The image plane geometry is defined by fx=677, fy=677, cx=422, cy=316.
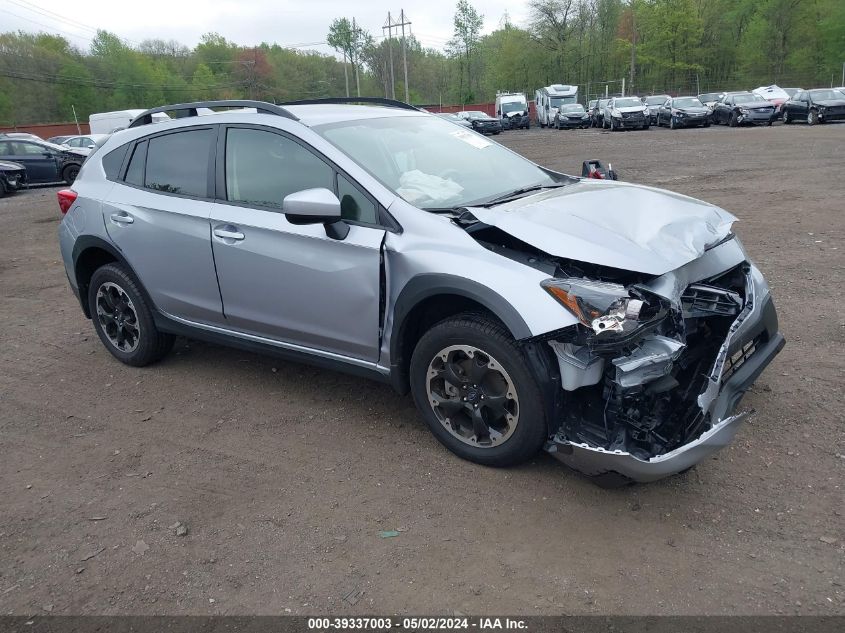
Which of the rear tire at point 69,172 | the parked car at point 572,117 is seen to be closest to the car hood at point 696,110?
the parked car at point 572,117

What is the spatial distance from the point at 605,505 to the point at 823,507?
933mm

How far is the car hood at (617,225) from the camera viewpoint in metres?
3.06

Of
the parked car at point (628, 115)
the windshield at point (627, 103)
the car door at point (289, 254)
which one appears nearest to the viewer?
the car door at point (289, 254)

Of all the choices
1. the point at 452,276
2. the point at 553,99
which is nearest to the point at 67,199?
the point at 452,276

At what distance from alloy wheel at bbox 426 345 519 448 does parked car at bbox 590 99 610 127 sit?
127ft

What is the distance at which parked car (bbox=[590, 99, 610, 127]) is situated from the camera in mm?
39275

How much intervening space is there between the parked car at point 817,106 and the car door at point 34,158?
2869cm

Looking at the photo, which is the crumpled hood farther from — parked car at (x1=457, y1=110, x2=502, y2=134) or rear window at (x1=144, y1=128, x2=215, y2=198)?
rear window at (x1=144, y1=128, x2=215, y2=198)

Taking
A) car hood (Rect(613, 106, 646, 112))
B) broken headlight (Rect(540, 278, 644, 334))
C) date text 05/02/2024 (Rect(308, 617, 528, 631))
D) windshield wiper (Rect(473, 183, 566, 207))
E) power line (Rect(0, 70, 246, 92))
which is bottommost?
date text 05/02/2024 (Rect(308, 617, 528, 631))

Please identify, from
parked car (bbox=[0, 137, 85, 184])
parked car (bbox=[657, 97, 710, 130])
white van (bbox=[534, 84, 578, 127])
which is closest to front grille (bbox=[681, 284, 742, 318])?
parked car (bbox=[0, 137, 85, 184])

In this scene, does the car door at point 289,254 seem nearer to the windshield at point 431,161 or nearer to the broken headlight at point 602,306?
the windshield at point 431,161

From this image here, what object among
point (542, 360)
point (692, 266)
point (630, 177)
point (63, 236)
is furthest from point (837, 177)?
point (63, 236)

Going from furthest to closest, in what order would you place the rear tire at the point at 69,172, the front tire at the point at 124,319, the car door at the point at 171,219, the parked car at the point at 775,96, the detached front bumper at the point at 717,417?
the parked car at the point at 775,96 → the rear tire at the point at 69,172 → the front tire at the point at 124,319 → the car door at the point at 171,219 → the detached front bumper at the point at 717,417

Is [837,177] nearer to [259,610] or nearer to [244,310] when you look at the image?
[244,310]
